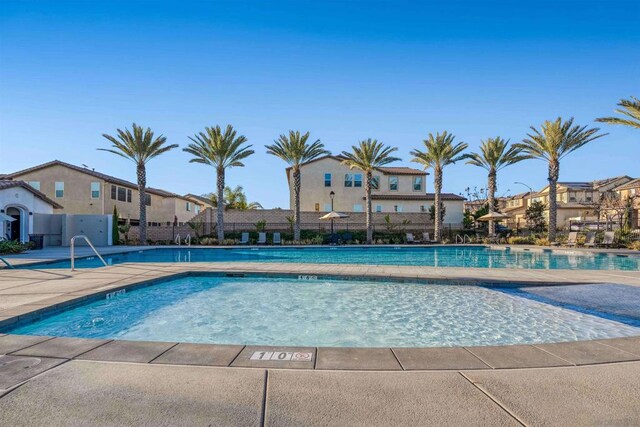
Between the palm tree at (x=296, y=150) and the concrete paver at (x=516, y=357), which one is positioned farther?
the palm tree at (x=296, y=150)

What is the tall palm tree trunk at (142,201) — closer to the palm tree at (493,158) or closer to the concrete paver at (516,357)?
the palm tree at (493,158)

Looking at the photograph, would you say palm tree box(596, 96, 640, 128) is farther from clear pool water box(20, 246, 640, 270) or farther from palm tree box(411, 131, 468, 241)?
palm tree box(411, 131, 468, 241)

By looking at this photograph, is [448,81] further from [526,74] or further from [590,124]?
[590,124]

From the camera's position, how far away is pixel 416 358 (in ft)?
12.5

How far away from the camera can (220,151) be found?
27297 mm

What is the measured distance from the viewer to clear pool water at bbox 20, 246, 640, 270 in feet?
54.0

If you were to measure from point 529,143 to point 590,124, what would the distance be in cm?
371

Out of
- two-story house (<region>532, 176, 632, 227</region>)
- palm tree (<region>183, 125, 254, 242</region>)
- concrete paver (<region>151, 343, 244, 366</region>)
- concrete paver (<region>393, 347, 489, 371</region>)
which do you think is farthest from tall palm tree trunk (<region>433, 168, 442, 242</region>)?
concrete paver (<region>151, 343, 244, 366</region>)

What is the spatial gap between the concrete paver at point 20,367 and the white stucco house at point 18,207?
21.5m

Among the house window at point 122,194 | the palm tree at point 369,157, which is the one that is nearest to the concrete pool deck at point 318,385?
the palm tree at point 369,157

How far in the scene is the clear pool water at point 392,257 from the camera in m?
16.5

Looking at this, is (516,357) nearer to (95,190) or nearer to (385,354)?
(385,354)

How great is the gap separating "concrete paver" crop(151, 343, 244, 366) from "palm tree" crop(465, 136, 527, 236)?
2915cm

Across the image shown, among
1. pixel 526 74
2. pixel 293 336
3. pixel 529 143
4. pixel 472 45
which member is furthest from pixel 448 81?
pixel 293 336
